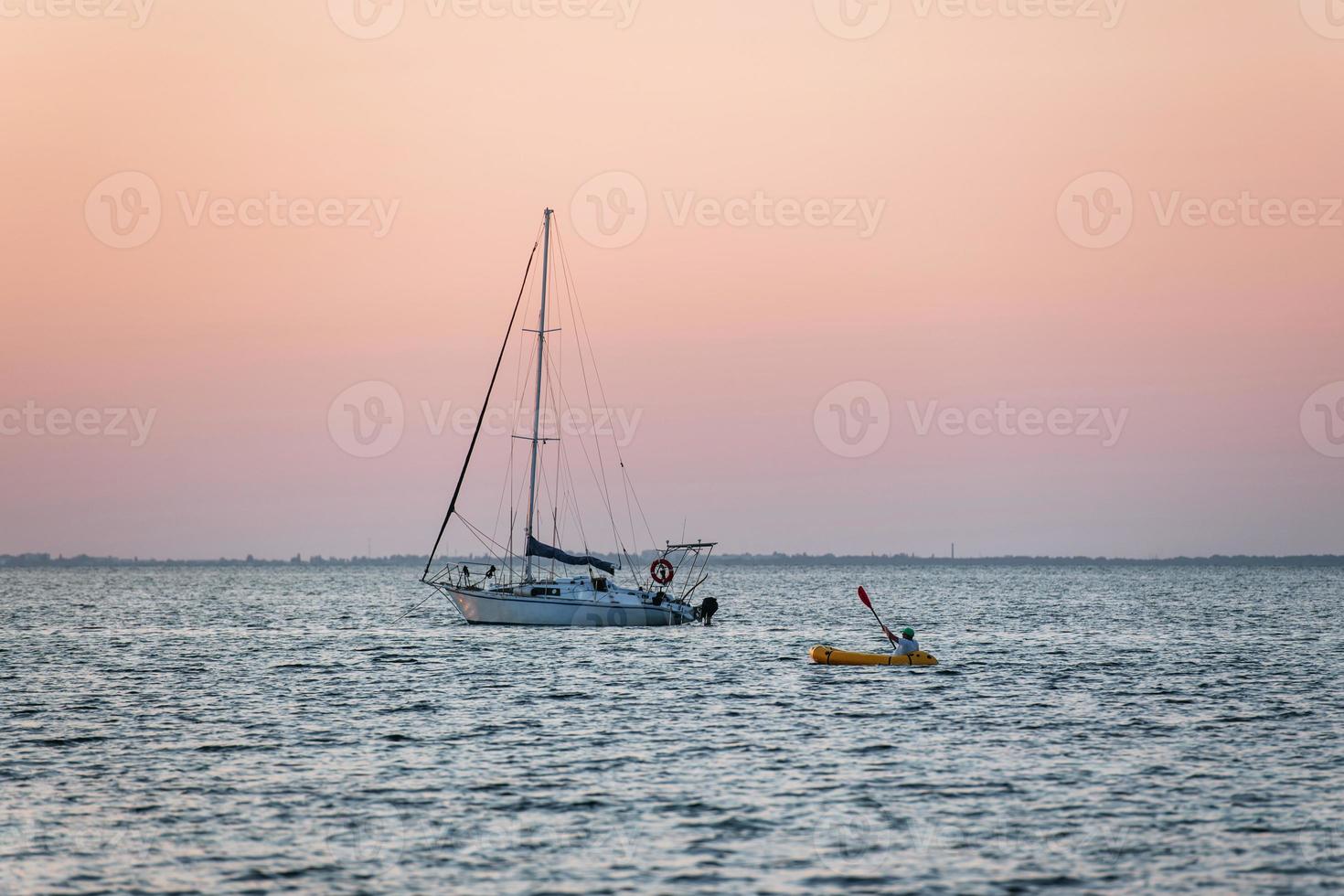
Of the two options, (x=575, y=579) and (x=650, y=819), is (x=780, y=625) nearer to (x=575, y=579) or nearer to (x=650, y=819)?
(x=575, y=579)

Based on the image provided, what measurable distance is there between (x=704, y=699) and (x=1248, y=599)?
12160cm

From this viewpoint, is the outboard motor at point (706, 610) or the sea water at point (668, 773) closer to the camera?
the sea water at point (668, 773)

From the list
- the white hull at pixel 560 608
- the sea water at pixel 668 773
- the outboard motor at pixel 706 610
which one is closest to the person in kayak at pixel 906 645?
the sea water at pixel 668 773

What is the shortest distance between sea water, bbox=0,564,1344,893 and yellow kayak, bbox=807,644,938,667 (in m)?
0.92

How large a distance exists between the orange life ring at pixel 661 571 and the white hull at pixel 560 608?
1443 millimetres

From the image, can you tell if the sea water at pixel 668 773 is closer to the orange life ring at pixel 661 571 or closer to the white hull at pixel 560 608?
the white hull at pixel 560 608

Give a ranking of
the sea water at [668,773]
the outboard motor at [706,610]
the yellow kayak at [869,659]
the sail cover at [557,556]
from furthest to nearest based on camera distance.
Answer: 1. the outboard motor at [706,610]
2. the sail cover at [557,556]
3. the yellow kayak at [869,659]
4. the sea water at [668,773]

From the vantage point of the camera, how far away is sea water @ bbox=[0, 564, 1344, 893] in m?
23.2

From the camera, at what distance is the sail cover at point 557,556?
73.4 m

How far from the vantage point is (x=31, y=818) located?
2698 cm

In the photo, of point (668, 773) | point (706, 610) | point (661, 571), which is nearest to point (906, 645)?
point (661, 571)

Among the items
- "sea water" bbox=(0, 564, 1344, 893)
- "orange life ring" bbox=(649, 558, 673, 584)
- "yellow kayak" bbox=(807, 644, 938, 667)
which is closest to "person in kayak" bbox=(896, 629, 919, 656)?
"yellow kayak" bbox=(807, 644, 938, 667)

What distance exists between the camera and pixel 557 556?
74250 mm

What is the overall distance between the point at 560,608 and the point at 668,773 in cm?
4342
